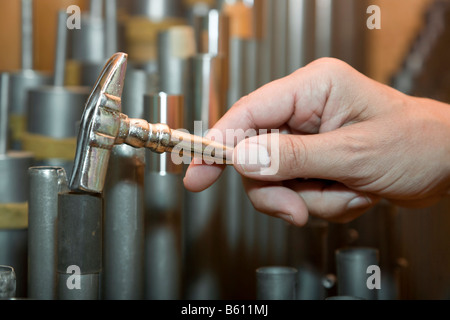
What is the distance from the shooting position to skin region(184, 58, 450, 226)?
1.96ft

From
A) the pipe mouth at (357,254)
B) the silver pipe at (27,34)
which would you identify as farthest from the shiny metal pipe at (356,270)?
the silver pipe at (27,34)

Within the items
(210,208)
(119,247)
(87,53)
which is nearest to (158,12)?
(87,53)

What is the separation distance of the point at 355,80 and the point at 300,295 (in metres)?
0.29

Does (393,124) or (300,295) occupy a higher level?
(393,124)

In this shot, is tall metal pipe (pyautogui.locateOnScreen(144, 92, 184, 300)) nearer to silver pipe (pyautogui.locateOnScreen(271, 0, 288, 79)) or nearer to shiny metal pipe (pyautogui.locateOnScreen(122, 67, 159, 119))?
shiny metal pipe (pyautogui.locateOnScreen(122, 67, 159, 119))

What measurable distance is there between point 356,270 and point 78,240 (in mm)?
335

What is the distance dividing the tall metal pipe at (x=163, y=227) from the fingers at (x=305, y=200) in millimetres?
90

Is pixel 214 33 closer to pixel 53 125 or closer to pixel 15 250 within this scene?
pixel 53 125

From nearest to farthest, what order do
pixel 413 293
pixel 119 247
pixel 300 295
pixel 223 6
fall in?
1. pixel 119 247
2. pixel 300 295
3. pixel 413 293
4. pixel 223 6

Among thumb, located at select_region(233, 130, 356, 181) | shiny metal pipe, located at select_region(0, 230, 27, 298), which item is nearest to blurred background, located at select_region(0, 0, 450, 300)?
shiny metal pipe, located at select_region(0, 230, 27, 298)

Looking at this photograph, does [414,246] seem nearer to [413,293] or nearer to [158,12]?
[413,293]

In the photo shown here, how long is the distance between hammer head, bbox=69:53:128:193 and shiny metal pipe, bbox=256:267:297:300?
223mm

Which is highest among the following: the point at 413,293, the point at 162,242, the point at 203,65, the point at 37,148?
the point at 203,65

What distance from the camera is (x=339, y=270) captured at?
714mm
